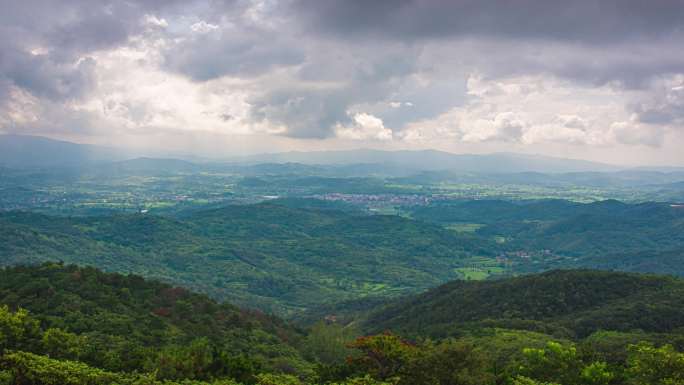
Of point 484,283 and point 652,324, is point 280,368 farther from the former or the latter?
point 484,283

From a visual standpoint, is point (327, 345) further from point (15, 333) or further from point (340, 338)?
point (15, 333)

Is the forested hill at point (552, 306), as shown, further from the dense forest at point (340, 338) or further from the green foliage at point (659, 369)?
the green foliage at point (659, 369)

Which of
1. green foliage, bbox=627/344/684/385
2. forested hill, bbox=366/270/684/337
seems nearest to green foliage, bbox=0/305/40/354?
green foliage, bbox=627/344/684/385

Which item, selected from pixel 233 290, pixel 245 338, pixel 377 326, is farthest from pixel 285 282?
pixel 245 338

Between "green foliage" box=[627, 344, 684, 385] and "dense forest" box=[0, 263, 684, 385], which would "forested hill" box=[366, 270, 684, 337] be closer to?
"dense forest" box=[0, 263, 684, 385]

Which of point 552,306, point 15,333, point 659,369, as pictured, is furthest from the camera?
point 552,306

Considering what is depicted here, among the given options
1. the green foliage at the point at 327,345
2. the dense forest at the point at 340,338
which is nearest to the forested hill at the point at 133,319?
the dense forest at the point at 340,338

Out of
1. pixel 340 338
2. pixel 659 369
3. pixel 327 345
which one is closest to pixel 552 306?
pixel 340 338
